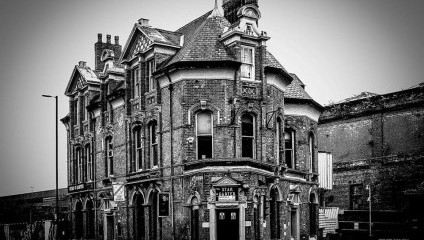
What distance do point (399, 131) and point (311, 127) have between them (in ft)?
30.9

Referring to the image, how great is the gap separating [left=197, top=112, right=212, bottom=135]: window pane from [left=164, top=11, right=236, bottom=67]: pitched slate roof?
2587mm

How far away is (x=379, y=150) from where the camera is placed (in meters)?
43.8

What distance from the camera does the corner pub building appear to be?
27.5 m

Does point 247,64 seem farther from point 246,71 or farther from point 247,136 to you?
point 247,136

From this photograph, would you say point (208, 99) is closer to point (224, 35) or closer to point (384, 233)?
point (224, 35)

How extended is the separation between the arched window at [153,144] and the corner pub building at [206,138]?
0.24ft

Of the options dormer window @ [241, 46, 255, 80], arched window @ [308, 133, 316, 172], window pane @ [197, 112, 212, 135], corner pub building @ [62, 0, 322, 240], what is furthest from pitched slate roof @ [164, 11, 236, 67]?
arched window @ [308, 133, 316, 172]

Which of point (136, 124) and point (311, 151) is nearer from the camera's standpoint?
point (136, 124)

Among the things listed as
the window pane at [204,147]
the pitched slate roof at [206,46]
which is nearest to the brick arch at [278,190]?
the window pane at [204,147]

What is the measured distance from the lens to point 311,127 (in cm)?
3669

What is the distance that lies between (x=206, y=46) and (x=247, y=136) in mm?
4778

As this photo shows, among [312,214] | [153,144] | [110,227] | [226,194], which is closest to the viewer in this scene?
[226,194]

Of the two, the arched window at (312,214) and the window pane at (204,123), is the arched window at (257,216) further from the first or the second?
the arched window at (312,214)

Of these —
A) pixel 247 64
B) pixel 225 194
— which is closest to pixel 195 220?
pixel 225 194
